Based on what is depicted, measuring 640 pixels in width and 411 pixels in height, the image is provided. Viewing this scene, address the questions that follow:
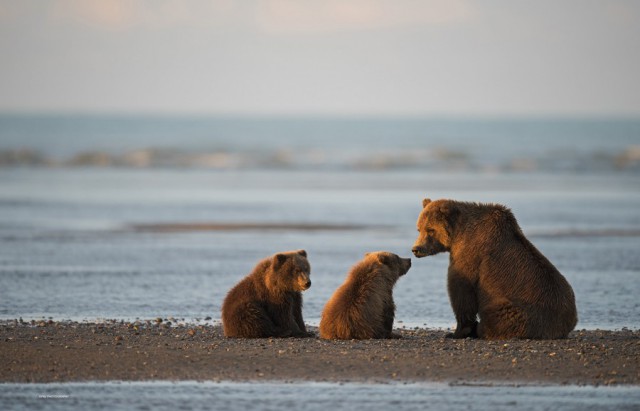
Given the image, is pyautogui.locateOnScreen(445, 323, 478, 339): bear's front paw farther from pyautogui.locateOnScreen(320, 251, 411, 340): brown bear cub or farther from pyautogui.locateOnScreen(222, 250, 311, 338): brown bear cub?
pyautogui.locateOnScreen(222, 250, 311, 338): brown bear cub

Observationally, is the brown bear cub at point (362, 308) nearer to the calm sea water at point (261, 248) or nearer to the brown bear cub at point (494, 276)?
the brown bear cub at point (494, 276)

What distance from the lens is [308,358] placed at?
9156mm

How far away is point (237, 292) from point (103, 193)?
20876 millimetres

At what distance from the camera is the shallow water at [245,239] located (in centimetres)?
1296

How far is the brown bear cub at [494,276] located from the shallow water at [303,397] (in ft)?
6.42

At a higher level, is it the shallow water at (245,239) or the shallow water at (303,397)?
the shallow water at (245,239)

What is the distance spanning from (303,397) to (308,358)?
4.29 ft

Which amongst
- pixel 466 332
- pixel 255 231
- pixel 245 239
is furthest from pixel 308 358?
pixel 255 231

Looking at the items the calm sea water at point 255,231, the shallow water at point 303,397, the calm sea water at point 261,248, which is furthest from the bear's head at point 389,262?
the shallow water at point 303,397

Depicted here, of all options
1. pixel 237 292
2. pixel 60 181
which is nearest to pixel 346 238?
pixel 237 292

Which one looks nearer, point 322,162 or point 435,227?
point 435,227

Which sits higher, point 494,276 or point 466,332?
A: point 494,276

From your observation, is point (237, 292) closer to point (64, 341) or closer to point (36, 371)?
point (64, 341)

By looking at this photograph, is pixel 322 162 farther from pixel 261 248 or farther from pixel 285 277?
pixel 285 277
